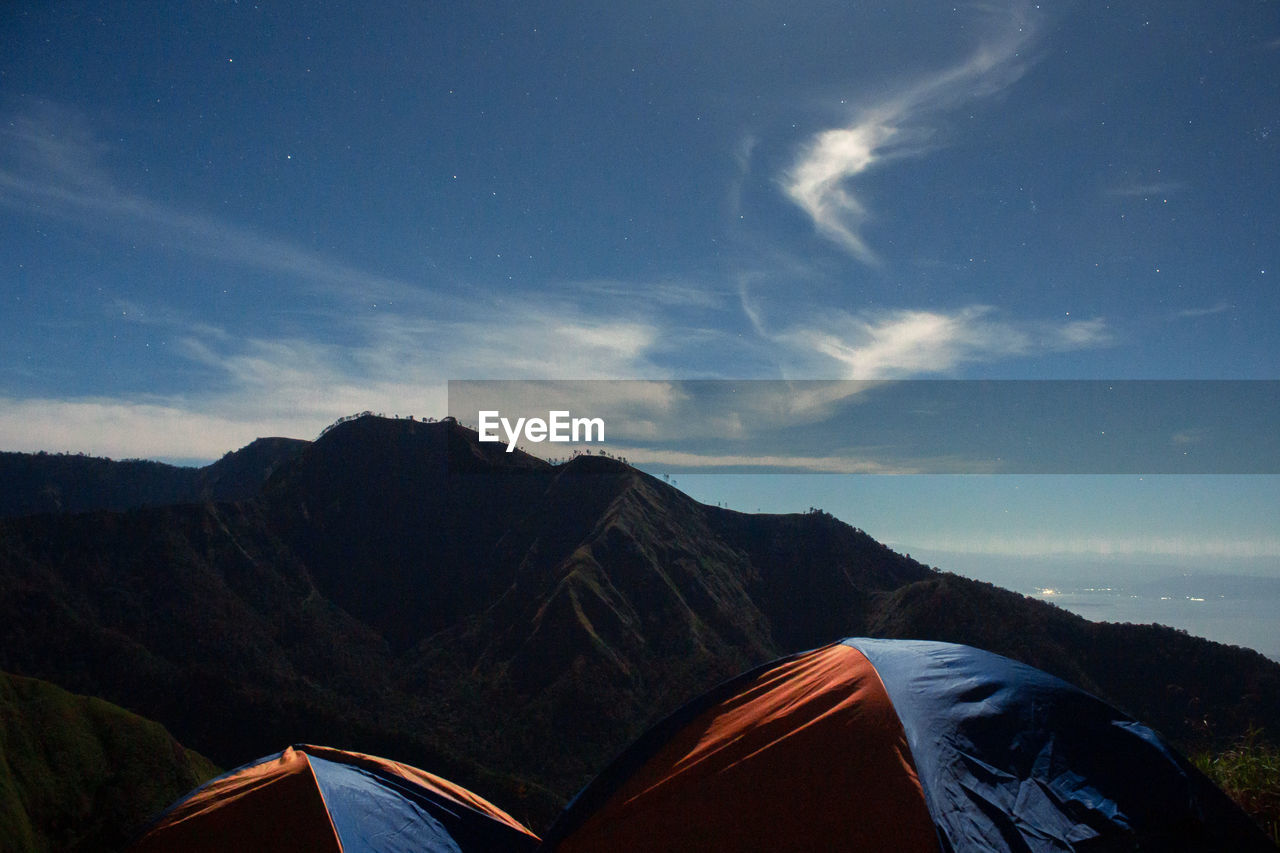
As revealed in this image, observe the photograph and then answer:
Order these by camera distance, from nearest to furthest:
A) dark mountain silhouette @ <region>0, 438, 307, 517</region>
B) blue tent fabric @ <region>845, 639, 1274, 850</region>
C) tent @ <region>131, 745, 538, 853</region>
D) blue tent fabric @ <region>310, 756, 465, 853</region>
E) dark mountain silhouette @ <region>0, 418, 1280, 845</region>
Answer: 1. blue tent fabric @ <region>845, 639, 1274, 850</region>
2. tent @ <region>131, 745, 538, 853</region>
3. blue tent fabric @ <region>310, 756, 465, 853</region>
4. dark mountain silhouette @ <region>0, 418, 1280, 845</region>
5. dark mountain silhouette @ <region>0, 438, 307, 517</region>

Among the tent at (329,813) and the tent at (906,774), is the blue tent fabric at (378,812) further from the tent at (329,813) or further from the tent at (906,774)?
the tent at (906,774)

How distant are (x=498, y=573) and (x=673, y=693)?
32.5 metres

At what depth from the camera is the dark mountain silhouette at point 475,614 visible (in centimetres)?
4375

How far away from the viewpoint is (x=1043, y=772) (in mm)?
4688

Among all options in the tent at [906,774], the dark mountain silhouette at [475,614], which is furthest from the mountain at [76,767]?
the tent at [906,774]

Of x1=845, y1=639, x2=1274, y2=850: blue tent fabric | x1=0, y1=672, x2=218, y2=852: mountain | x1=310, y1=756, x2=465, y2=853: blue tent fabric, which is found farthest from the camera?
x1=0, y1=672, x2=218, y2=852: mountain

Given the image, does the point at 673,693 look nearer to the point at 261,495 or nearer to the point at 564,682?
the point at 564,682

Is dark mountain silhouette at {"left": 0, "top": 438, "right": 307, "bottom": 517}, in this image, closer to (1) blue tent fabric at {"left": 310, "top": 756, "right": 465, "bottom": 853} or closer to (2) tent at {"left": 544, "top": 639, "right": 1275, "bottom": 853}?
(1) blue tent fabric at {"left": 310, "top": 756, "right": 465, "bottom": 853}

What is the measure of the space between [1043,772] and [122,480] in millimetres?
121929

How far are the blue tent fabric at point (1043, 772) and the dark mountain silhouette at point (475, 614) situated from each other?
31.8 meters

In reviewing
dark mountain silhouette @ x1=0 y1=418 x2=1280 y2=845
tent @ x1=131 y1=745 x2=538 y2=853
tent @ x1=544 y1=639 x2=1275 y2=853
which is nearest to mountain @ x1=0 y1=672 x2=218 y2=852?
Result: tent @ x1=131 y1=745 x2=538 y2=853

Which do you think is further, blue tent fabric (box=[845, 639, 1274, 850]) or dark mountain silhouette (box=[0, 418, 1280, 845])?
dark mountain silhouette (box=[0, 418, 1280, 845])

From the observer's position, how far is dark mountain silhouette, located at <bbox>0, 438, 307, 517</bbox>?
3398 inches

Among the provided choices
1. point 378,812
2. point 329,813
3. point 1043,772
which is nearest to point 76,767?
point 378,812
